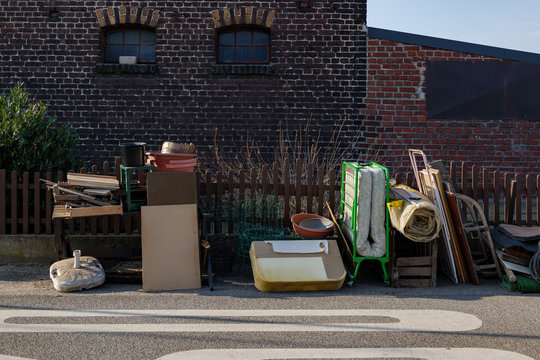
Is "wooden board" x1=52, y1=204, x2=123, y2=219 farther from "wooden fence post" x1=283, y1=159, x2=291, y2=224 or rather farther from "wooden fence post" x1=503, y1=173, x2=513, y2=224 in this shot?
"wooden fence post" x1=503, y1=173, x2=513, y2=224

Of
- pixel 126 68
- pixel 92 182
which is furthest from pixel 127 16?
pixel 92 182

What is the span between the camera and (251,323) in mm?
4781

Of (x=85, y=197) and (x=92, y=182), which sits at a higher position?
(x=92, y=182)

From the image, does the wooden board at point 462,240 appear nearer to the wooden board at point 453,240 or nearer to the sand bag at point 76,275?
the wooden board at point 453,240

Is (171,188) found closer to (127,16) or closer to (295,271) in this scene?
(295,271)

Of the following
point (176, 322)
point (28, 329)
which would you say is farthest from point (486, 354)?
point (28, 329)

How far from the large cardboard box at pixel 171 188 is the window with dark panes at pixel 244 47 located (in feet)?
16.4

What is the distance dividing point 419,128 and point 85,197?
6.53 metres

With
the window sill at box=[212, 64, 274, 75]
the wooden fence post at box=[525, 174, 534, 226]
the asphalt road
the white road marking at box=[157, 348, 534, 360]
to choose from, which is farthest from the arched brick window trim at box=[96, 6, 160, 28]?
the white road marking at box=[157, 348, 534, 360]

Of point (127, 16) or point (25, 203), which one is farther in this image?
point (127, 16)

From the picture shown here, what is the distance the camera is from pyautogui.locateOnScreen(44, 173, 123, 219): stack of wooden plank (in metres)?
6.11

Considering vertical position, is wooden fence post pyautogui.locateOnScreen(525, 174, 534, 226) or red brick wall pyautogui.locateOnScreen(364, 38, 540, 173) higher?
red brick wall pyautogui.locateOnScreen(364, 38, 540, 173)

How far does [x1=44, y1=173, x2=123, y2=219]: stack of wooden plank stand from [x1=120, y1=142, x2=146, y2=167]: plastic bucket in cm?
28

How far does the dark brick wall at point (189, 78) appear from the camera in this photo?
10523 mm
